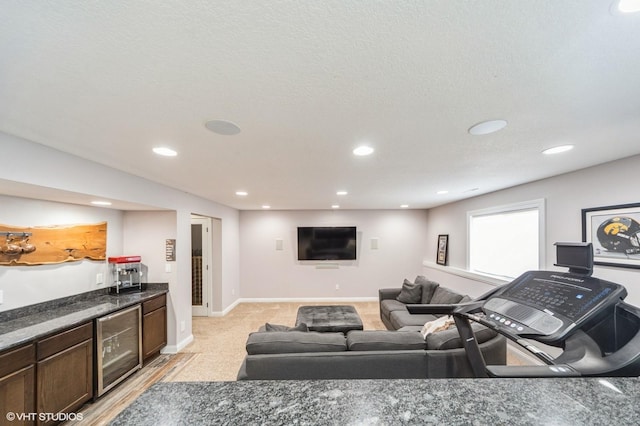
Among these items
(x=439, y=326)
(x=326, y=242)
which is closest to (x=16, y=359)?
(x=439, y=326)

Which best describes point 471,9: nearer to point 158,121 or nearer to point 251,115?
point 251,115

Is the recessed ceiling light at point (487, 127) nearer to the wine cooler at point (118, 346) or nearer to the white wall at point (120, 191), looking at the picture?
the white wall at point (120, 191)

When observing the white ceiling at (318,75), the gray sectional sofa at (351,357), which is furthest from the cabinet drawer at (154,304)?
the white ceiling at (318,75)

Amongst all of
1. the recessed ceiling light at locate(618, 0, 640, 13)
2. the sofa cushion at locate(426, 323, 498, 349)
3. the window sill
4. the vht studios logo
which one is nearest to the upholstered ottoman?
the sofa cushion at locate(426, 323, 498, 349)

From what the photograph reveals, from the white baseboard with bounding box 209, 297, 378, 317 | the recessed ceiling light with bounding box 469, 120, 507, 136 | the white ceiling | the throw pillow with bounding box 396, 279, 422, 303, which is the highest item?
the white ceiling

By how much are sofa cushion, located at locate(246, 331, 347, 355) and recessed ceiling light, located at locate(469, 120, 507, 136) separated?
75.8 inches

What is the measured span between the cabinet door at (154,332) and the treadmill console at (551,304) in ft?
12.4

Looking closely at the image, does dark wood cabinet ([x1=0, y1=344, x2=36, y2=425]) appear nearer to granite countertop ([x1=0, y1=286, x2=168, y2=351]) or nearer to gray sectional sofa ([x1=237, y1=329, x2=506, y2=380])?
granite countertop ([x1=0, y1=286, x2=168, y2=351])

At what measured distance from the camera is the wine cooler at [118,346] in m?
2.63

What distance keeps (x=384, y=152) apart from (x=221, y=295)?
15.9 ft

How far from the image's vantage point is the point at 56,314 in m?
2.57

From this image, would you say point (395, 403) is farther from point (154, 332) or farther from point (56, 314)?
point (154, 332)

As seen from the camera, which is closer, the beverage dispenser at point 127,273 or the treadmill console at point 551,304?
the treadmill console at point 551,304

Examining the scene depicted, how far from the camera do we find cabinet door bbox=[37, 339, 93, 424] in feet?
6.90
